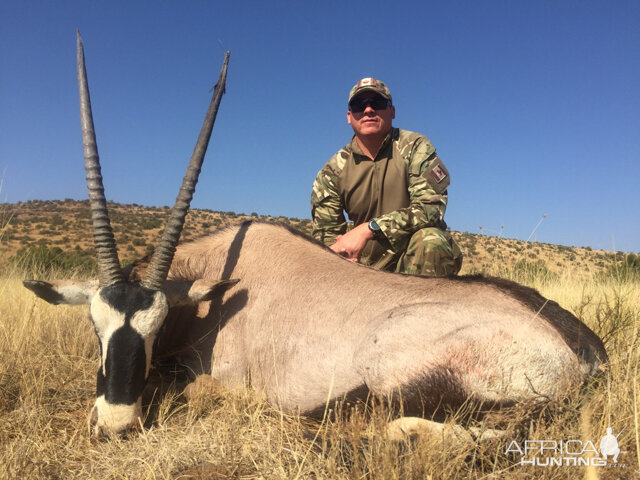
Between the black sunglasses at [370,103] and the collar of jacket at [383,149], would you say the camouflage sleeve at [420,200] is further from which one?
the black sunglasses at [370,103]

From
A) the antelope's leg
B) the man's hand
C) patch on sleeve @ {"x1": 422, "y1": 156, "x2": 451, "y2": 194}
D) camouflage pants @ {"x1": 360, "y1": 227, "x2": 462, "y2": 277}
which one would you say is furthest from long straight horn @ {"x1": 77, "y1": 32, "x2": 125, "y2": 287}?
patch on sleeve @ {"x1": 422, "y1": 156, "x2": 451, "y2": 194}

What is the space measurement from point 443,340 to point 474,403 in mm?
374

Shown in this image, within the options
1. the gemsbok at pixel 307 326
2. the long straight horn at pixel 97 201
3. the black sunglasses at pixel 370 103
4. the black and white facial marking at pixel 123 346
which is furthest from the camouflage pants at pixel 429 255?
the long straight horn at pixel 97 201

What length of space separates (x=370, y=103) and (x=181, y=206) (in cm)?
308

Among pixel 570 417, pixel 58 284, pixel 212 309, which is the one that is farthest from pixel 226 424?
pixel 570 417

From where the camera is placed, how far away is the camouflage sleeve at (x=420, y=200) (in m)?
4.84

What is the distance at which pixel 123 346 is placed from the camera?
9.07ft

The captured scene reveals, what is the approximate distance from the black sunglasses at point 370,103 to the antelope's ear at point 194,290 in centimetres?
320

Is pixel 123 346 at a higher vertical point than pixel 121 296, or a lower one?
lower

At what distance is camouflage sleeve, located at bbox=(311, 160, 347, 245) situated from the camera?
6.00m

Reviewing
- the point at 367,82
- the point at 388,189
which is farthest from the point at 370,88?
the point at 388,189

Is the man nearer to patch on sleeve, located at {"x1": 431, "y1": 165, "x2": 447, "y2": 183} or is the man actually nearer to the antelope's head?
patch on sleeve, located at {"x1": 431, "y1": 165, "x2": 447, "y2": 183}

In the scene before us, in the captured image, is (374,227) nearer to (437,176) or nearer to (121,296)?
(437,176)

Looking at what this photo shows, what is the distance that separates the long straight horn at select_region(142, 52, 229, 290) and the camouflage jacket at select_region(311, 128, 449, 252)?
209 centimetres
